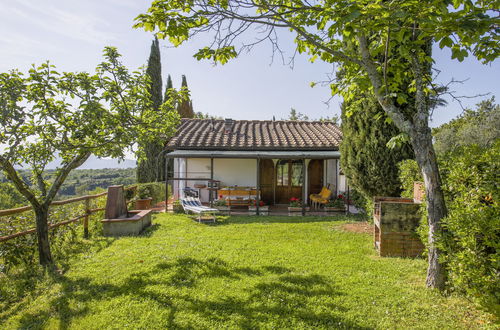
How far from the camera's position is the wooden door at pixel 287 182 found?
14.8m

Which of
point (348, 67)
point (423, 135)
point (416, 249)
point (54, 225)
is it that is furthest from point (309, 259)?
point (54, 225)

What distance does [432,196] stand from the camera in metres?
4.04

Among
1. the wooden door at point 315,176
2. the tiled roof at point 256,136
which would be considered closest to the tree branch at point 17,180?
the tiled roof at point 256,136

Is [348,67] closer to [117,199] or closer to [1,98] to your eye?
[1,98]

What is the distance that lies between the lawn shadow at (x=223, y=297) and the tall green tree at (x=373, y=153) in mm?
4817

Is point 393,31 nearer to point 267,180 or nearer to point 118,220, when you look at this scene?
point 118,220

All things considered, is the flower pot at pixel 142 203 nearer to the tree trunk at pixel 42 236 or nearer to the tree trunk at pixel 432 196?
the tree trunk at pixel 42 236

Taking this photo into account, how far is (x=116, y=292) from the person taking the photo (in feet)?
14.0

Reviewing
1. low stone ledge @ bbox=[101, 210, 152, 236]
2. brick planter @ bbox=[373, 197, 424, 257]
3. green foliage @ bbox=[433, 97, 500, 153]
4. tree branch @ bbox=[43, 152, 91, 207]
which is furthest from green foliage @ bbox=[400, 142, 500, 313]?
green foliage @ bbox=[433, 97, 500, 153]

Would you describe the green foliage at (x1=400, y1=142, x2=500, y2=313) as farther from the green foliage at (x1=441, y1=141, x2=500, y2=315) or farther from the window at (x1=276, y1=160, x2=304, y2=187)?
the window at (x1=276, y1=160, x2=304, y2=187)

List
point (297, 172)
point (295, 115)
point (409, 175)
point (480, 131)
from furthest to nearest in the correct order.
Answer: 1. point (295, 115)
2. point (480, 131)
3. point (297, 172)
4. point (409, 175)

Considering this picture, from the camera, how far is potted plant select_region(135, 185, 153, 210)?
40.0 feet

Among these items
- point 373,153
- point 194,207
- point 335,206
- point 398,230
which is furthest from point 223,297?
point 335,206

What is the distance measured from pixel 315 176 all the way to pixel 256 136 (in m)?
3.94
